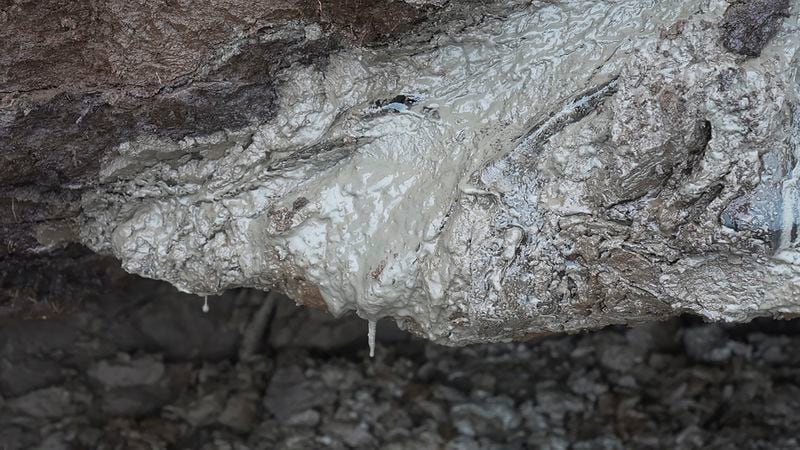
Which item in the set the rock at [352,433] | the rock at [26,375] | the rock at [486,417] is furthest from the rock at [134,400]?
the rock at [486,417]

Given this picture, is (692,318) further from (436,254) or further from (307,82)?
(307,82)

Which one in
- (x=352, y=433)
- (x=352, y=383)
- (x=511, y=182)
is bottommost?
(x=352, y=433)

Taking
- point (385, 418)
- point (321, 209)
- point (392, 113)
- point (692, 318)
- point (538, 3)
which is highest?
point (538, 3)

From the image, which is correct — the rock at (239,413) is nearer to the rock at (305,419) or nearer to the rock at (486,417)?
the rock at (305,419)

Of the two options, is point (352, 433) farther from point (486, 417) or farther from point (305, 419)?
→ point (486, 417)

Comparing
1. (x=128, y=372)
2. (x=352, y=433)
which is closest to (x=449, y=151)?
(x=352, y=433)

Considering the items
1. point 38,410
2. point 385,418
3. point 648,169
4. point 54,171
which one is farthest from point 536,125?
point 38,410

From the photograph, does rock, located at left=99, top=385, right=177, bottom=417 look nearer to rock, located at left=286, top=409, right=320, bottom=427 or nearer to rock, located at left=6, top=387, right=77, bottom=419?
rock, located at left=6, top=387, right=77, bottom=419
